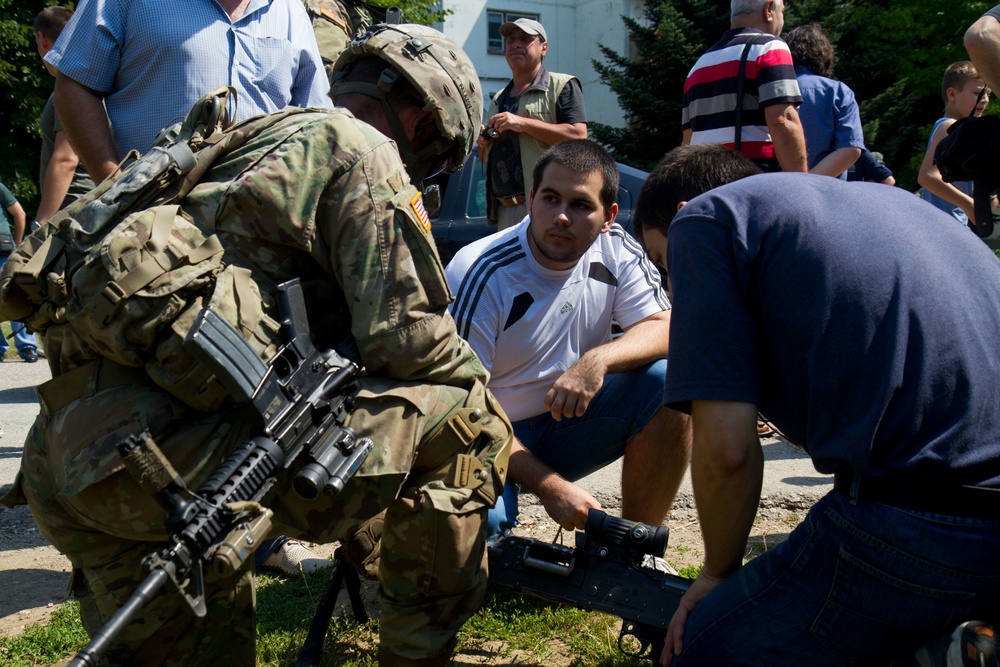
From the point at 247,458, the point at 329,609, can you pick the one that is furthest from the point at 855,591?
the point at 329,609

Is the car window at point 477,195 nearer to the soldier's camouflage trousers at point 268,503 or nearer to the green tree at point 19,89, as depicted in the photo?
the soldier's camouflage trousers at point 268,503

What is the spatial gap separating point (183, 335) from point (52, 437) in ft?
1.33

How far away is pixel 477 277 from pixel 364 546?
3.25ft

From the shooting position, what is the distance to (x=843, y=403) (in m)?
1.93

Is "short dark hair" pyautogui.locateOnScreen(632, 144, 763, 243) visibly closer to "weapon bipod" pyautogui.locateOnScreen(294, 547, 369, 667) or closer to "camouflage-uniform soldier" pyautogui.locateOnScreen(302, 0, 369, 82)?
"weapon bipod" pyautogui.locateOnScreen(294, 547, 369, 667)

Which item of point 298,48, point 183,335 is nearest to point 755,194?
point 183,335

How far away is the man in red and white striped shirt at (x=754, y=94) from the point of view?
4.36 metres

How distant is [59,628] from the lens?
10.1 feet

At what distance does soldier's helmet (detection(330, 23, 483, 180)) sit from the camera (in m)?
2.61

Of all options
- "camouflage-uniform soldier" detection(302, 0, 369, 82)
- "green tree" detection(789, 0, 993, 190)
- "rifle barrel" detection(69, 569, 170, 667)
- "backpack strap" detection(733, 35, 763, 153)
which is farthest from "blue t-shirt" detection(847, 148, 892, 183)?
"green tree" detection(789, 0, 993, 190)

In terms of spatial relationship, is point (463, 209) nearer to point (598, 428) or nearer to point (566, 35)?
point (598, 428)

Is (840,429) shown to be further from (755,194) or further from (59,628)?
(59,628)

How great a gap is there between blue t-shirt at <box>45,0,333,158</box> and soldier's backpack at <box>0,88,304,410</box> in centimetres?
106

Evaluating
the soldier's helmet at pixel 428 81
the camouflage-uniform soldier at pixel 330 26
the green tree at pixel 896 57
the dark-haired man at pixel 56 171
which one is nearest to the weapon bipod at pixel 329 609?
the soldier's helmet at pixel 428 81
